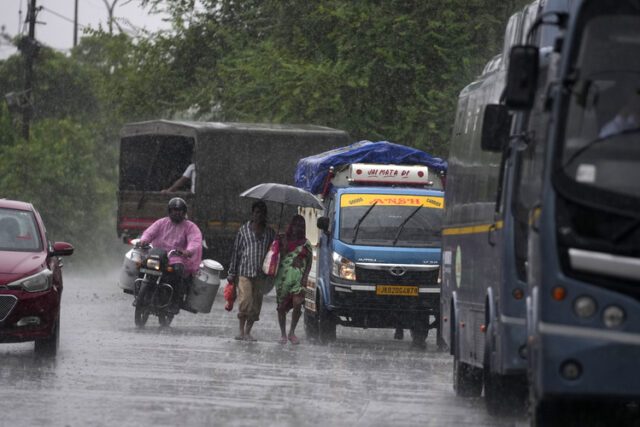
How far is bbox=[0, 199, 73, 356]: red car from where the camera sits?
1625 cm

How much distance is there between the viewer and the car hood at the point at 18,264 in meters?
16.4

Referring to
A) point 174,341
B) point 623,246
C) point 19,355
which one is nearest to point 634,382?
point 623,246

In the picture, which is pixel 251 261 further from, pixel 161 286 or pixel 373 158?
pixel 373 158

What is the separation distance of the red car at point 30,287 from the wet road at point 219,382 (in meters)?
0.31

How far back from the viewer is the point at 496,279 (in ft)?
40.0

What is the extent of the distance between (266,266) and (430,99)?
13.1 m

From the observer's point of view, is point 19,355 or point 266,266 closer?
point 19,355

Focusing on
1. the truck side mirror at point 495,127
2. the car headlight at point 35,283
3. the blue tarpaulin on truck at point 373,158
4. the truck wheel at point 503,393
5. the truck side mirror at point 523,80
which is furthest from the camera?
the blue tarpaulin on truck at point 373,158

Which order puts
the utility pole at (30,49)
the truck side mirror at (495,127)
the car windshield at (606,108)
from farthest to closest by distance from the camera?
1. the utility pole at (30,49)
2. the truck side mirror at (495,127)
3. the car windshield at (606,108)

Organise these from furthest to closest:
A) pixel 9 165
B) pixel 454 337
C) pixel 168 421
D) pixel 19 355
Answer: pixel 9 165, pixel 19 355, pixel 454 337, pixel 168 421

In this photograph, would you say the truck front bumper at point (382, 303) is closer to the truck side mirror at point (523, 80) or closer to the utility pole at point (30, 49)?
the truck side mirror at point (523, 80)

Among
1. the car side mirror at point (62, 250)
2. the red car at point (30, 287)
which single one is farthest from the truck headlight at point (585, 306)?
the car side mirror at point (62, 250)

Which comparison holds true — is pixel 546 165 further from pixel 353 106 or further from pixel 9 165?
pixel 9 165

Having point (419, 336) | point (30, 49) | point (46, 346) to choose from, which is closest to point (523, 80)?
point (46, 346)
